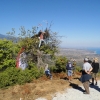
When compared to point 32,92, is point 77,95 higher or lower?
lower

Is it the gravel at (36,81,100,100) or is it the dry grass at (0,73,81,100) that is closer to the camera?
the gravel at (36,81,100,100)

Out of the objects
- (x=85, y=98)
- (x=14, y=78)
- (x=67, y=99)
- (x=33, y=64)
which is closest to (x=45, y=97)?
(x=67, y=99)

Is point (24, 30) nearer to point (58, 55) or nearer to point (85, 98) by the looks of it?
point (58, 55)

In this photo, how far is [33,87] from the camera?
12.7m

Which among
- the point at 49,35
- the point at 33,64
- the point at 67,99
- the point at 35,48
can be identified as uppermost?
the point at 49,35

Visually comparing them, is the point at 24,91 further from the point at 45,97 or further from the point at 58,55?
the point at 58,55

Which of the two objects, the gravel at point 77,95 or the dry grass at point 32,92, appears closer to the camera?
the gravel at point 77,95

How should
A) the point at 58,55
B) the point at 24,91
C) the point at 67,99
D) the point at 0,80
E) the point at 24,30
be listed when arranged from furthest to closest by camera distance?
the point at 58,55 < the point at 24,30 < the point at 0,80 < the point at 24,91 < the point at 67,99

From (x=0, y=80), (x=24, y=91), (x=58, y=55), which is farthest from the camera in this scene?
(x=58, y=55)

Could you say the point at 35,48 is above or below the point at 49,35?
below

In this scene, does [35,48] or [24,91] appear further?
[35,48]

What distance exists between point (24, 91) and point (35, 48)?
861cm

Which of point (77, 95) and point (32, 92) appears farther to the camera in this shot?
point (32, 92)

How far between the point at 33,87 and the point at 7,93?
2.00 metres
